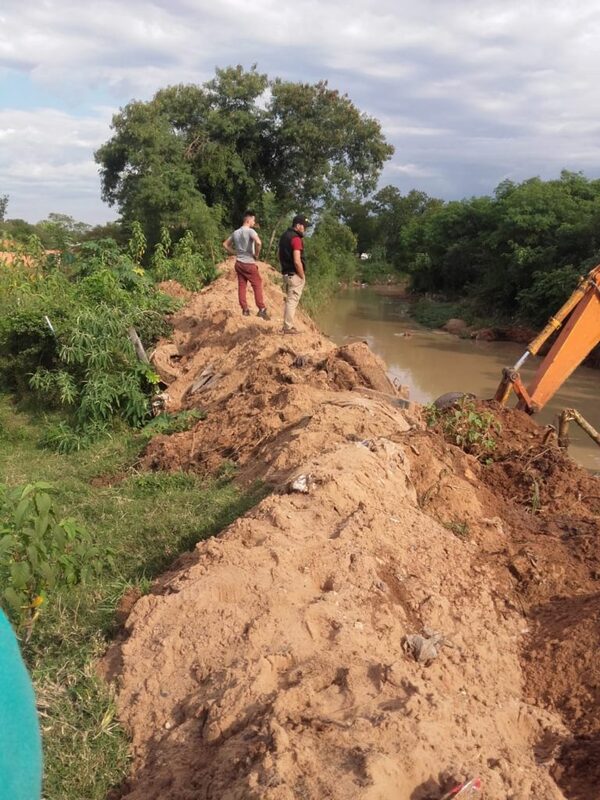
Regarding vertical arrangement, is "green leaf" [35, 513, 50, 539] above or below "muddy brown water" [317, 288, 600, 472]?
above

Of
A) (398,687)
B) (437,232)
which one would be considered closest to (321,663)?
→ (398,687)

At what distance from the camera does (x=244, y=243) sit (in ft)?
36.0

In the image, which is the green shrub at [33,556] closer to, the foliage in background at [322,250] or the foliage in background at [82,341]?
the foliage in background at [82,341]

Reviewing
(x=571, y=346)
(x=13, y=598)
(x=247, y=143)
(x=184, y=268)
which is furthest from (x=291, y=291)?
(x=247, y=143)

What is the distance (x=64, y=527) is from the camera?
4441 millimetres

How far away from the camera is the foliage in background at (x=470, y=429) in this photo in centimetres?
755

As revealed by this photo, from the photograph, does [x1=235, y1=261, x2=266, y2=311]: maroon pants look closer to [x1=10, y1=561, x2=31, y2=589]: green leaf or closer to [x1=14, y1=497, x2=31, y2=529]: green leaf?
[x1=14, y1=497, x2=31, y2=529]: green leaf

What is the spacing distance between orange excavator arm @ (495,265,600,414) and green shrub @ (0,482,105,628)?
21.4 feet

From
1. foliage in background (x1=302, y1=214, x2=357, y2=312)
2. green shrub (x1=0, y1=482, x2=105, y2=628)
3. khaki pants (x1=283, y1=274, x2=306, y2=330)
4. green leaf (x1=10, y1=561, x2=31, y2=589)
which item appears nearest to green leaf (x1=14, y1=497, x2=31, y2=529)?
green shrub (x1=0, y1=482, x2=105, y2=628)

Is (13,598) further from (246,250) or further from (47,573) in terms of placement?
(246,250)

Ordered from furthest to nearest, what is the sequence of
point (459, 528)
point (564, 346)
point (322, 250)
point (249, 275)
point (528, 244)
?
point (322, 250)
point (528, 244)
point (249, 275)
point (564, 346)
point (459, 528)

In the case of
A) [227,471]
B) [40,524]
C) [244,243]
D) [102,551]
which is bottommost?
[102,551]

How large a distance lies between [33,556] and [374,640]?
1.98 m

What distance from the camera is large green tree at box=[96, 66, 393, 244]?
24.2 metres
